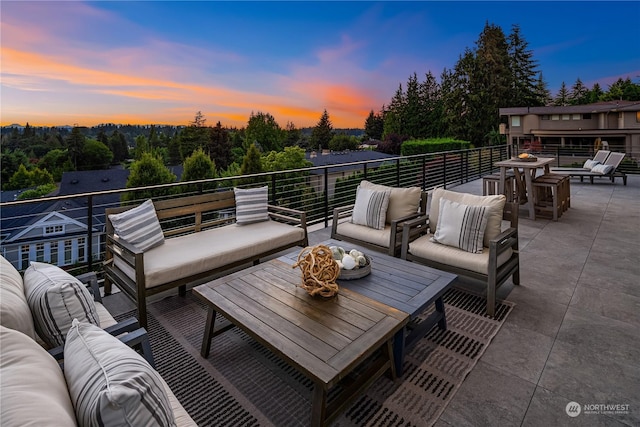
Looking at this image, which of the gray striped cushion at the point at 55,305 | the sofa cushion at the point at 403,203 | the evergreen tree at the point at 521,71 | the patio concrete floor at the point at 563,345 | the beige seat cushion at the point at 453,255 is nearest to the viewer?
the gray striped cushion at the point at 55,305

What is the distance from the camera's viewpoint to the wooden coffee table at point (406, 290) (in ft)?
6.74

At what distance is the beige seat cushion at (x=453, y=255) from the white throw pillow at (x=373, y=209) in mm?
492

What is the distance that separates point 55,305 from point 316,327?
1212mm

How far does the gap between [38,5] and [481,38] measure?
29058 millimetres

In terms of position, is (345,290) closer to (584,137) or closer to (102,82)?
(102,82)

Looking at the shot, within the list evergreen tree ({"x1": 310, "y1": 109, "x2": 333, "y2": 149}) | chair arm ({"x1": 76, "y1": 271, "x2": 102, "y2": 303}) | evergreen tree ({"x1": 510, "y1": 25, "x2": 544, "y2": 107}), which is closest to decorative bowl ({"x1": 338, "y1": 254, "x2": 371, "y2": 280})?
chair arm ({"x1": 76, "y1": 271, "x2": 102, "y2": 303})

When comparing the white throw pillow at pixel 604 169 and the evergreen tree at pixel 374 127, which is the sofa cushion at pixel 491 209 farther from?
the evergreen tree at pixel 374 127

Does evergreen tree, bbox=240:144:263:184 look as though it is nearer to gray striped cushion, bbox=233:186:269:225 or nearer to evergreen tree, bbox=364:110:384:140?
gray striped cushion, bbox=233:186:269:225

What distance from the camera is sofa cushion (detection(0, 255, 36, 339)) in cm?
131

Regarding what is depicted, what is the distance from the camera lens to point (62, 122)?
498 inches

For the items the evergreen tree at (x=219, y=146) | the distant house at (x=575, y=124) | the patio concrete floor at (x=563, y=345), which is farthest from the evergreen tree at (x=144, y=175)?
the distant house at (x=575, y=124)

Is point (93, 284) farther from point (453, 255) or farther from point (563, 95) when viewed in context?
point (563, 95)

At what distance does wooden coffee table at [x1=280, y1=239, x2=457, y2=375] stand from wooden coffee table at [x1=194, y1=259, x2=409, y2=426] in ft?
0.25

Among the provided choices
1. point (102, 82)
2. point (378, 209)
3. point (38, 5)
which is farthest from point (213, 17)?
point (378, 209)
